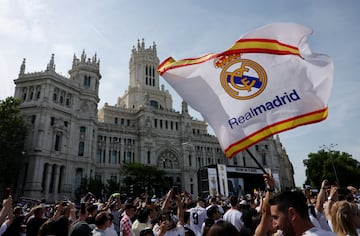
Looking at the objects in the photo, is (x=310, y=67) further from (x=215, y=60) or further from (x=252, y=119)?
(x=215, y=60)

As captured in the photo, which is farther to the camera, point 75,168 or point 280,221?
point 75,168

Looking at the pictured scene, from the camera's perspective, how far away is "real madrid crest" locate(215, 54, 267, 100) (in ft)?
18.7

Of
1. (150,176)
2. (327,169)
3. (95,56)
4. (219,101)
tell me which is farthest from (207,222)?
(327,169)

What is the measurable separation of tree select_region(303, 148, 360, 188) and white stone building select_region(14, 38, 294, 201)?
11.3 m

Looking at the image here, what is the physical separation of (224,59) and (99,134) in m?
45.4

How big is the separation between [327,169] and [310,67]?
5382cm

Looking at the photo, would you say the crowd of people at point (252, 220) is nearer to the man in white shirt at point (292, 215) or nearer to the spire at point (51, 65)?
the man in white shirt at point (292, 215)

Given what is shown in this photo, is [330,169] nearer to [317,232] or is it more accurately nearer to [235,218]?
[235,218]

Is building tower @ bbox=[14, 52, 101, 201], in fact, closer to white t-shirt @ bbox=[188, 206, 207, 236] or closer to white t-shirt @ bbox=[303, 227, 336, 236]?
white t-shirt @ bbox=[188, 206, 207, 236]

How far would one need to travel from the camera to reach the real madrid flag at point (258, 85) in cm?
517

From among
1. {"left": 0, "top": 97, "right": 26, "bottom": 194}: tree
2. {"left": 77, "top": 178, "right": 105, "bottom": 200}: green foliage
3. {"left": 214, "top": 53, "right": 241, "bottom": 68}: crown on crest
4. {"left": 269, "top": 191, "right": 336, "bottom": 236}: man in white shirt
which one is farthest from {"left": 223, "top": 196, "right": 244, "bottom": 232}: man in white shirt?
{"left": 0, "top": 97, "right": 26, "bottom": 194}: tree

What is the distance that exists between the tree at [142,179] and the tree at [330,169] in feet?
106

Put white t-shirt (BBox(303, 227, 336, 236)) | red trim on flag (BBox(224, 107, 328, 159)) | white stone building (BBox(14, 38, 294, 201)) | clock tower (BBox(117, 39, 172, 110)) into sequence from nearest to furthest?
1. white t-shirt (BBox(303, 227, 336, 236))
2. red trim on flag (BBox(224, 107, 328, 159))
3. white stone building (BBox(14, 38, 294, 201))
4. clock tower (BBox(117, 39, 172, 110))

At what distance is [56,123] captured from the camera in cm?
3881
